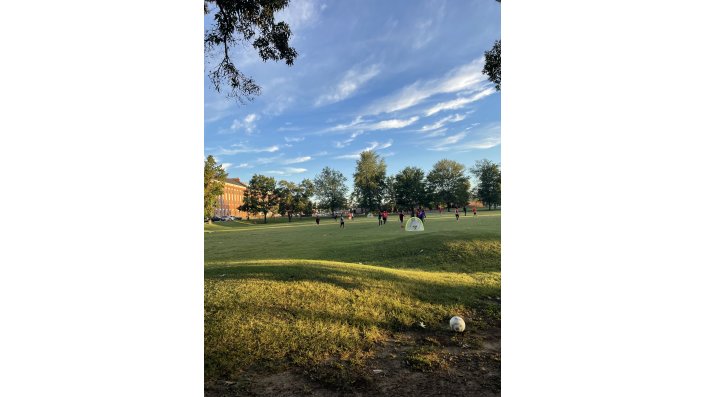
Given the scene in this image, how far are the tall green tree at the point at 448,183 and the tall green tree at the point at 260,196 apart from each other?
437 centimetres

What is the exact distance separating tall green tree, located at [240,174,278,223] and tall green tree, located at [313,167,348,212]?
2974 mm

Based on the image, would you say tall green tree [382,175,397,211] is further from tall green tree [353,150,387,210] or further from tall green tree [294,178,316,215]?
tall green tree [294,178,316,215]

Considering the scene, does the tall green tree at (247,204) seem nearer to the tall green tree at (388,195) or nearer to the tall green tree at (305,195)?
the tall green tree at (305,195)

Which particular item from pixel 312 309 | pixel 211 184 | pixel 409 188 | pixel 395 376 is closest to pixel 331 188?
pixel 409 188

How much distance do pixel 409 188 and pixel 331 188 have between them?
167 centimetres

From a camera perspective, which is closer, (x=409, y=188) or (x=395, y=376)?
(x=395, y=376)

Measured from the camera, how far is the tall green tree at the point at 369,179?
4.48m

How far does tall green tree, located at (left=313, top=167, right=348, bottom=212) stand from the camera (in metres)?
4.71

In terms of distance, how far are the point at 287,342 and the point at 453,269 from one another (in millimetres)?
3364

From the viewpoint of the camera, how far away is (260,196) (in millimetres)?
9062

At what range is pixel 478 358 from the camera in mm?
1969

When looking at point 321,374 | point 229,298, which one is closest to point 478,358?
point 321,374

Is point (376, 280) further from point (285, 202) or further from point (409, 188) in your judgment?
point (285, 202)
